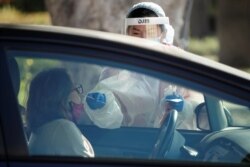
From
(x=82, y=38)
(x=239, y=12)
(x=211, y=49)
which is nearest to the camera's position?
(x=82, y=38)

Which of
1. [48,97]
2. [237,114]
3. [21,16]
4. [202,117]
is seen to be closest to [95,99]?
[48,97]

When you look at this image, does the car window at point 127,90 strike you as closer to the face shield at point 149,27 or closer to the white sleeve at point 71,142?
the white sleeve at point 71,142

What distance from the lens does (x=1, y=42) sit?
353cm

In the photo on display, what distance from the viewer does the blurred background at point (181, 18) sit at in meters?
8.06

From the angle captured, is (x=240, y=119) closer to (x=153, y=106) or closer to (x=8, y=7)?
(x=153, y=106)

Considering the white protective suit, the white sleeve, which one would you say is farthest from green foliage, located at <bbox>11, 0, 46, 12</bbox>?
the white sleeve

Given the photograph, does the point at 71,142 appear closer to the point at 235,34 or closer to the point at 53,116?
the point at 53,116

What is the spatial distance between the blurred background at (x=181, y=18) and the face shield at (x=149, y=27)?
8.90 feet

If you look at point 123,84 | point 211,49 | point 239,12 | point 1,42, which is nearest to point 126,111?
point 123,84

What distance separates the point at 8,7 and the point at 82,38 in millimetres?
23052

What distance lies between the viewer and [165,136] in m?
3.71

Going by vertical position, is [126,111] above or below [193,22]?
above

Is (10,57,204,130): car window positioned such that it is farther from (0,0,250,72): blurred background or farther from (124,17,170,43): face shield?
(0,0,250,72): blurred background

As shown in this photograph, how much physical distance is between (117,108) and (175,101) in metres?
0.28
